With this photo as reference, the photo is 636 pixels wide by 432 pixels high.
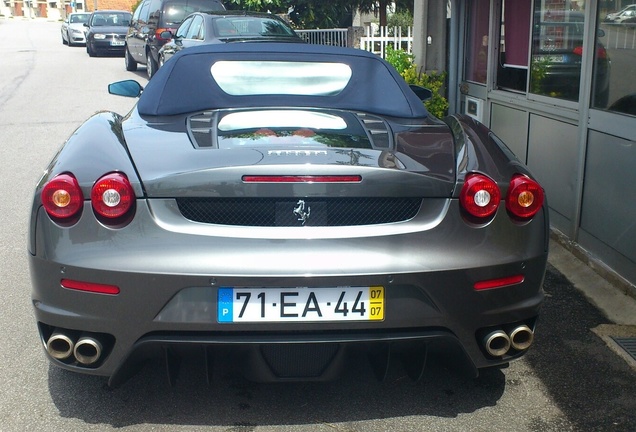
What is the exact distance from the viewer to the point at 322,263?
2.96 metres

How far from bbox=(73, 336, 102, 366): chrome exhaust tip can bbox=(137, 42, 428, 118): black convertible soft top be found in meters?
1.28

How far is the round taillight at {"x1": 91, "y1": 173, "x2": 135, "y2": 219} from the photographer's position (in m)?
3.02

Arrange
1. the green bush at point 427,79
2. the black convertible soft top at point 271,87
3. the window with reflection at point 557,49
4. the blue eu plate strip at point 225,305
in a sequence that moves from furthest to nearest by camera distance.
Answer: the green bush at point 427,79, the window with reflection at point 557,49, the black convertible soft top at point 271,87, the blue eu plate strip at point 225,305

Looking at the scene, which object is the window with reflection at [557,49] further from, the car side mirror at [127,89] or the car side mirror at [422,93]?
the car side mirror at [127,89]

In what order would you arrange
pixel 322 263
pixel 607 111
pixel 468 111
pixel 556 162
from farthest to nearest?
pixel 468 111, pixel 556 162, pixel 607 111, pixel 322 263

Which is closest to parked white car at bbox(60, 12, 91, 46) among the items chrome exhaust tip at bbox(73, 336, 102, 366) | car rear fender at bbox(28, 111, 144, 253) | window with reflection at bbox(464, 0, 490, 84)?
window with reflection at bbox(464, 0, 490, 84)

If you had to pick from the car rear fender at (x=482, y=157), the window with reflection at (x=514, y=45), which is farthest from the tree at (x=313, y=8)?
the car rear fender at (x=482, y=157)

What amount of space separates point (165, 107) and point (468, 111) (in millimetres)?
5582

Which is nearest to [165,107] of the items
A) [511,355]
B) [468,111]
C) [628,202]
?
[511,355]

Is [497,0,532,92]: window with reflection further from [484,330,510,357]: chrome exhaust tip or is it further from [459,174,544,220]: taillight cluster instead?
[484,330,510,357]: chrome exhaust tip

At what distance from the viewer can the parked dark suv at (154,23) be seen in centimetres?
1708

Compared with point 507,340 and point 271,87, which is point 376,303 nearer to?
point 507,340

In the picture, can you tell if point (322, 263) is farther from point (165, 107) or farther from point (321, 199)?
point (165, 107)

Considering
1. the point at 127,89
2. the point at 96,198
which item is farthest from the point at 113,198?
the point at 127,89
